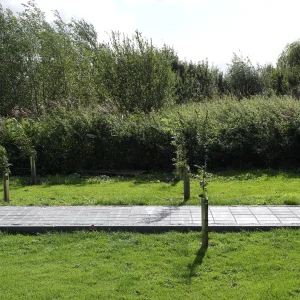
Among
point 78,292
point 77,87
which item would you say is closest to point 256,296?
point 78,292

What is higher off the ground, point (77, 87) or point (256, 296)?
point (77, 87)

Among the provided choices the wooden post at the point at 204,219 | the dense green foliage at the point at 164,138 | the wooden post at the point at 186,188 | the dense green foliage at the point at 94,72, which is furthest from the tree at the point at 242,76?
the wooden post at the point at 204,219

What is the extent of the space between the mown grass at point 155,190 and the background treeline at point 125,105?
41.0 inches

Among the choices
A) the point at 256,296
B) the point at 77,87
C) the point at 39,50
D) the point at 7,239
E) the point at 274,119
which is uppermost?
the point at 39,50

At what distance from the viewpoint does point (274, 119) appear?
1397cm

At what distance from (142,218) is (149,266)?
2.07 meters

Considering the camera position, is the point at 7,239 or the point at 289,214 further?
the point at 289,214

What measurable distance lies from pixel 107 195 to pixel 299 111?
734cm

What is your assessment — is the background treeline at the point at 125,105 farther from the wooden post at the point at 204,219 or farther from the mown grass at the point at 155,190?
the wooden post at the point at 204,219

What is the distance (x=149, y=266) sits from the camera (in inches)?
219

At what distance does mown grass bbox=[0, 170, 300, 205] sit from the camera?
902cm

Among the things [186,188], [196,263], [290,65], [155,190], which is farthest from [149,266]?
[290,65]

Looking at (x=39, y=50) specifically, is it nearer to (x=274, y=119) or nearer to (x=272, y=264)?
(x=274, y=119)

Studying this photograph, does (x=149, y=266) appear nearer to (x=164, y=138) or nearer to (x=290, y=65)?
(x=164, y=138)
